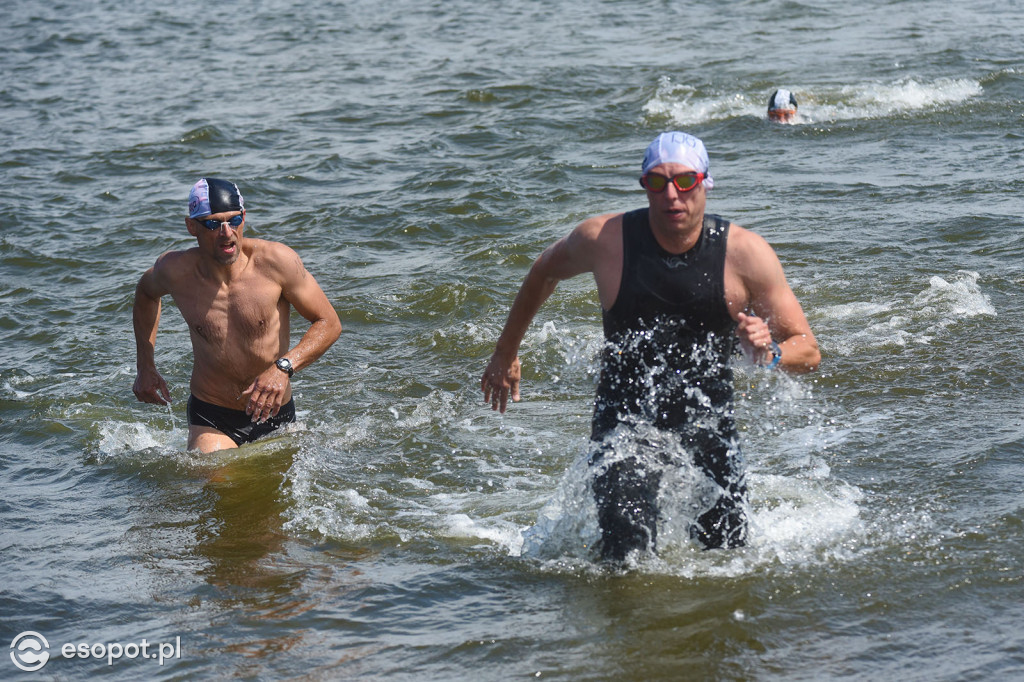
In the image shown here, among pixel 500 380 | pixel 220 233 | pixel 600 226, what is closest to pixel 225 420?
pixel 220 233

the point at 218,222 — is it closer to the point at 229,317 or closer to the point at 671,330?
the point at 229,317

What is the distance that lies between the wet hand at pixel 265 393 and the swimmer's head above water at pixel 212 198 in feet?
2.98

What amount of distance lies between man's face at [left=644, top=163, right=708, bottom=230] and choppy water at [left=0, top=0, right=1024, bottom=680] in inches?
62.3

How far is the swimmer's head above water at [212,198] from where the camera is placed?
6508 millimetres

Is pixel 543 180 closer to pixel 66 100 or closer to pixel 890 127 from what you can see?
pixel 890 127

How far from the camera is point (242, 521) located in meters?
6.70

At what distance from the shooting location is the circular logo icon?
5238 millimetres

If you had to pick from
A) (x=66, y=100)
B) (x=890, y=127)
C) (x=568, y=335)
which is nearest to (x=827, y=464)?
(x=568, y=335)

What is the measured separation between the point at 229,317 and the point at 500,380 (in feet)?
6.80

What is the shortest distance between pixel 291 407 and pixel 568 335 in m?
2.83

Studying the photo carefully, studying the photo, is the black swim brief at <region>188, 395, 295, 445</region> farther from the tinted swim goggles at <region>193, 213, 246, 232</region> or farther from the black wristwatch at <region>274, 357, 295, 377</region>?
the tinted swim goggles at <region>193, 213, 246, 232</region>

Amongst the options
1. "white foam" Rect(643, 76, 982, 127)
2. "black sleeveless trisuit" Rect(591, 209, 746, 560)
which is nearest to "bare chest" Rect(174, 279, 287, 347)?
"black sleeveless trisuit" Rect(591, 209, 746, 560)

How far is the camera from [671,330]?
512cm

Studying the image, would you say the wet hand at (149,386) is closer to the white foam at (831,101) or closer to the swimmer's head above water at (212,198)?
the swimmer's head above water at (212,198)
